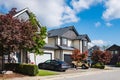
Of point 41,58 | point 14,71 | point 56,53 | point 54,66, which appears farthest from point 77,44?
point 14,71

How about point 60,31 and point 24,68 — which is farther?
point 60,31

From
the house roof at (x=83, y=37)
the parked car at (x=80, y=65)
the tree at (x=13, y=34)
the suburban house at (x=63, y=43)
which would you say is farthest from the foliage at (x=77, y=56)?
the tree at (x=13, y=34)

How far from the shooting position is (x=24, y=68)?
26.9m

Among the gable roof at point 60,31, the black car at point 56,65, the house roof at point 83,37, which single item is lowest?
the black car at point 56,65

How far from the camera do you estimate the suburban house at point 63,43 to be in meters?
42.8

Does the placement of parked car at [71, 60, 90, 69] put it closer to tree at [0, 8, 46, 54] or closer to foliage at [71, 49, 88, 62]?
foliage at [71, 49, 88, 62]

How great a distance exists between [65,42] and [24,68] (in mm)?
22315

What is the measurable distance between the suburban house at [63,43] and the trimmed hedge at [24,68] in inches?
444

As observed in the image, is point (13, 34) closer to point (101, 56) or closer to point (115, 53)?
point (101, 56)

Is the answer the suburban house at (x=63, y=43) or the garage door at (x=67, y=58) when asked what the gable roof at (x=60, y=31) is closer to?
the suburban house at (x=63, y=43)

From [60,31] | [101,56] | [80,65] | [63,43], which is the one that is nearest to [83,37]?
[60,31]

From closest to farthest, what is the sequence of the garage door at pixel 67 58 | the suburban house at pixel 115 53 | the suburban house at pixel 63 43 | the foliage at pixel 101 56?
the suburban house at pixel 63 43 < the garage door at pixel 67 58 < the foliage at pixel 101 56 < the suburban house at pixel 115 53

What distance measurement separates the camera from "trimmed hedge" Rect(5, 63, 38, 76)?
26.0m

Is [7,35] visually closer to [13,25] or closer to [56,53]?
[13,25]
